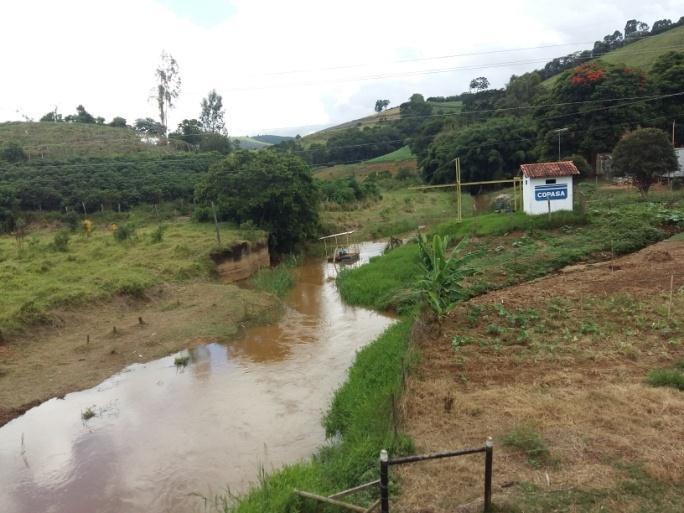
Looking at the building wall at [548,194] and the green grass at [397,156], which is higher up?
the green grass at [397,156]

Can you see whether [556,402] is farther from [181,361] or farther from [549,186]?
[549,186]

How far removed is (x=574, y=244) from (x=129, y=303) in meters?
16.1

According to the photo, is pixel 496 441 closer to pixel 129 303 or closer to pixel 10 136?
pixel 129 303

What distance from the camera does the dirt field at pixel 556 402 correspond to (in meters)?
6.26

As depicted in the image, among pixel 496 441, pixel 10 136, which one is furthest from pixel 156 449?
pixel 10 136

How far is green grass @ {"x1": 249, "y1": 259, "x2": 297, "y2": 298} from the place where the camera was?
837 inches

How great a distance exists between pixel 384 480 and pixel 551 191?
20435 millimetres

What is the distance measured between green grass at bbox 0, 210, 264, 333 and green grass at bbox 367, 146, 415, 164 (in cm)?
4495

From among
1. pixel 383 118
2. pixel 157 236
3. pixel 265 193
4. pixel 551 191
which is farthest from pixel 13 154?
pixel 383 118

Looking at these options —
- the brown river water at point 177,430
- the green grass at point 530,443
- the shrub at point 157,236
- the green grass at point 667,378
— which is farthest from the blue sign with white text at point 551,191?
the green grass at point 530,443

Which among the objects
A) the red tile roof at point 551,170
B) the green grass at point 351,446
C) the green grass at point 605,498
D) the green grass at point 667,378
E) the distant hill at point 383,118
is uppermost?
the distant hill at point 383,118

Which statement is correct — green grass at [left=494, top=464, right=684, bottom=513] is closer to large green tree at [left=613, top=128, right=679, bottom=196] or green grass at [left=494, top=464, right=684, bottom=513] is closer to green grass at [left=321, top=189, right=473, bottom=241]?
large green tree at [left=613, top=128, right=679, bottom=196]

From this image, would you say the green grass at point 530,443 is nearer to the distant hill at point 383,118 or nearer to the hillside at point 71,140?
the hillside at point 71,140

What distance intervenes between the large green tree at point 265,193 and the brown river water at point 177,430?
12506mm
